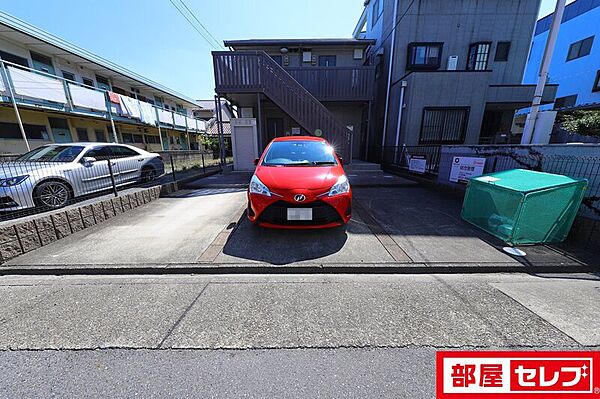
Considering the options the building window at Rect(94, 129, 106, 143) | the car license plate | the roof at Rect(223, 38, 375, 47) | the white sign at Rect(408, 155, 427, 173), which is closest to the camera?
the car license plate

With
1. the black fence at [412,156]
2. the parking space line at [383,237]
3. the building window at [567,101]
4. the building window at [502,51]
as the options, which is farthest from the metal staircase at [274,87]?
the building window at [567,101]

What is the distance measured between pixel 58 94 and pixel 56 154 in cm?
779

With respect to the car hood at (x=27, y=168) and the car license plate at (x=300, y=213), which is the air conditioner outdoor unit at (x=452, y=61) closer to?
the car license plate at (x=300, y=213)

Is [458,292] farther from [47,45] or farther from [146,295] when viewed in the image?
[47,45]

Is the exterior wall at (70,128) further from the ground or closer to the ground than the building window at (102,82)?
closer to the ground

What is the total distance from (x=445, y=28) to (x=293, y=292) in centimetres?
1356

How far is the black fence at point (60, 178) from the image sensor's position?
364 centimetres

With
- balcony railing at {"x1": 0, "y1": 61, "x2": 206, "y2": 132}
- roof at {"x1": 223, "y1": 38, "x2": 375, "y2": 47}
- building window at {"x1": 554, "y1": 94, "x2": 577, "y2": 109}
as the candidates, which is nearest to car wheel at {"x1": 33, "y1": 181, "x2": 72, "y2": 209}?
balcony railing at {"x1": 0, "y1": 61, "x2": 206, "y2": 132}

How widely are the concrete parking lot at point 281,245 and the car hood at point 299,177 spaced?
0.86 metres

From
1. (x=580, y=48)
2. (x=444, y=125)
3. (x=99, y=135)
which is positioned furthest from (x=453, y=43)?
(x=99, y=135)

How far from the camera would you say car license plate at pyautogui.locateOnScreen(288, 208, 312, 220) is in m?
3.03

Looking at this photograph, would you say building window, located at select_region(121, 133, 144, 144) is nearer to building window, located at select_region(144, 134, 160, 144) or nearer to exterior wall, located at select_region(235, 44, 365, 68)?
building window, located at select_region(144, 134, 160, 144)

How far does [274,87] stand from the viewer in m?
8.24

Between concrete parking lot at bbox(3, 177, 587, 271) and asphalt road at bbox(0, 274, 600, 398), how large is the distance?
0.22 meters
